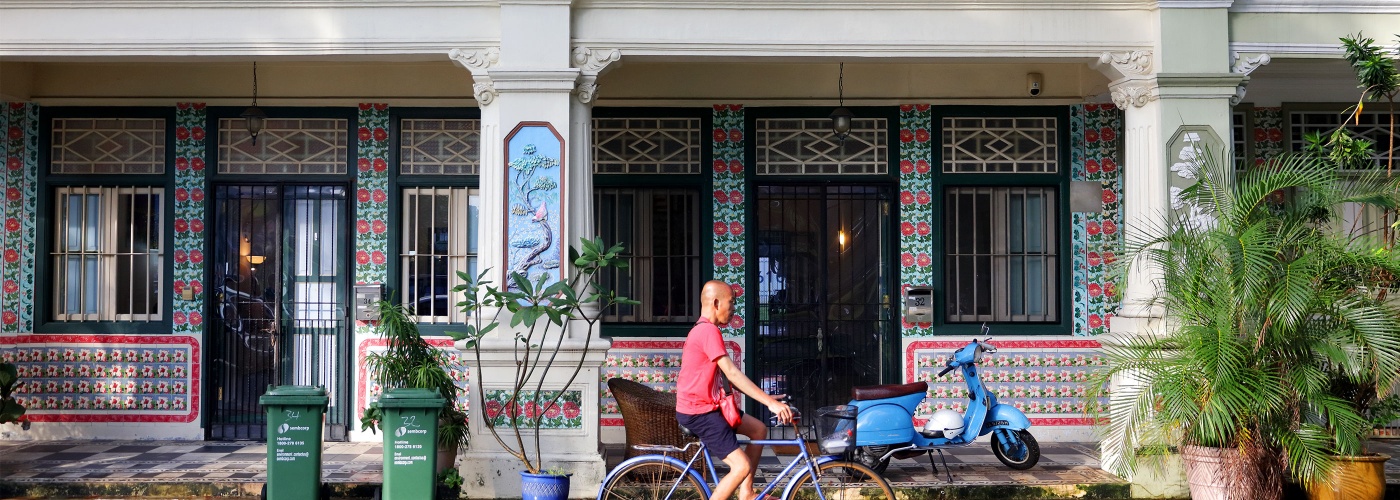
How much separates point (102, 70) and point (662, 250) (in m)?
5.04

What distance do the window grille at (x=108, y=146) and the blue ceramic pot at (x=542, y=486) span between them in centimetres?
487

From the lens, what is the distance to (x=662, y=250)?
32.3 ft

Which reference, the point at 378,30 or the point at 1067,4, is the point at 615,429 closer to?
the point at 378,30

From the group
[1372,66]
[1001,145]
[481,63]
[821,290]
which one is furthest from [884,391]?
[1372,66]

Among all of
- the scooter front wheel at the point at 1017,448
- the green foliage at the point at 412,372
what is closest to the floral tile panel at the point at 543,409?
the green foliage at the point at 412,372

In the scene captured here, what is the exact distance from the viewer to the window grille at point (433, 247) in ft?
32.3

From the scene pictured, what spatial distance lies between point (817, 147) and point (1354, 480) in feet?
15.4

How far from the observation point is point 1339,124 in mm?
10055

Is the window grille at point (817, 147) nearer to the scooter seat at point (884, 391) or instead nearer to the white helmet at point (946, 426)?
→ the scooter seat at point (884, 391)

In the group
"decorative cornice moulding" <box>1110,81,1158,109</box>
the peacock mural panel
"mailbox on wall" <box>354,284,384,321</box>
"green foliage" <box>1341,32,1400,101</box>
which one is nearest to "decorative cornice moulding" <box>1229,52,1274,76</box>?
"green foliage" <box>1341,32,1400,101</box>

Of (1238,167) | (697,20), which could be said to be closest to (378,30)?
(697,20)

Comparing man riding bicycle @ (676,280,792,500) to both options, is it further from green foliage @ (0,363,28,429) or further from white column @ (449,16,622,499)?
green foliage @ (0,363,28,429)

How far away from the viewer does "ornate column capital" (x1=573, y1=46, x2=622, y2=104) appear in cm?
812

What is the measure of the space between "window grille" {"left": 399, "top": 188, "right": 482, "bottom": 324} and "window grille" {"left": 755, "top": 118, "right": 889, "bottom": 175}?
256cm
